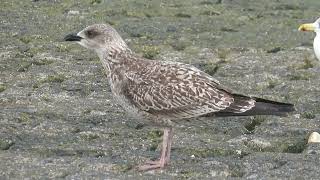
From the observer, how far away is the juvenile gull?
20.1 ft

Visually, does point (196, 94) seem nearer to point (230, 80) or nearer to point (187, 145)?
point (187, 145)

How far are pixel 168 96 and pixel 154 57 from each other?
3519 millimetres

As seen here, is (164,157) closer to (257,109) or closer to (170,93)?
(170,93)

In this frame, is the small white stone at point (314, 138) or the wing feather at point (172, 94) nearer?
the wing feather at point (172, 94)

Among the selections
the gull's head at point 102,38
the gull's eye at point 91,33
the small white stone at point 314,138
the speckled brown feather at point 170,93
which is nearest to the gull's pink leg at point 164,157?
the speckled brown feather at point 170,93

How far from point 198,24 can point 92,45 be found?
4.84 metres

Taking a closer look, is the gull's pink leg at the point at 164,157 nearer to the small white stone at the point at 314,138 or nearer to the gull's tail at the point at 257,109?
the gull's tail at the point at 257,109

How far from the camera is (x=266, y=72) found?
9.11 meters

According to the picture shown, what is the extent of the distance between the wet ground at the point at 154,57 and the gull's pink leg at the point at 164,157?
57 millimetres

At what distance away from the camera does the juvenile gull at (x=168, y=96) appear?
6133 mm

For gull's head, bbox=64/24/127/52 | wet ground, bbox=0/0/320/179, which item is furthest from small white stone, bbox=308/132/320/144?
gull's head, bbox=64/24/127/52

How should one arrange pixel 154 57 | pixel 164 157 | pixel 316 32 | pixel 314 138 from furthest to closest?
pixel 154 57 → pixel 316 32 → pixel 314 138 → pixel 164 157

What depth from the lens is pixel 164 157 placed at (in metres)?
6.14

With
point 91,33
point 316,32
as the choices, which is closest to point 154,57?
point 316,32
